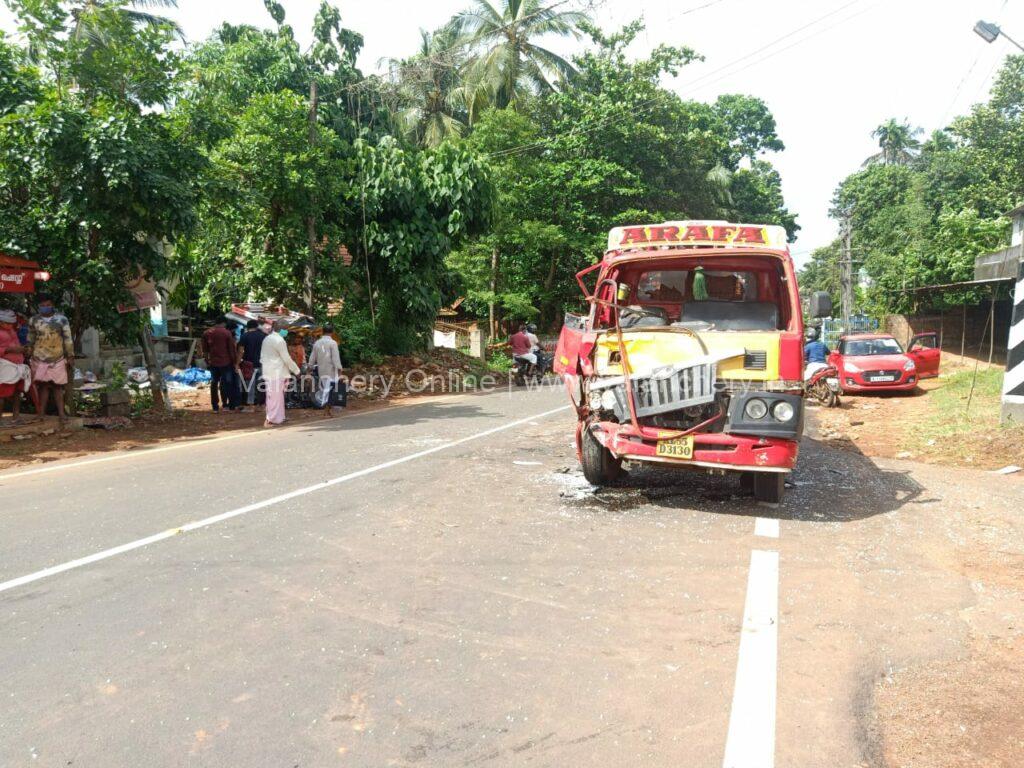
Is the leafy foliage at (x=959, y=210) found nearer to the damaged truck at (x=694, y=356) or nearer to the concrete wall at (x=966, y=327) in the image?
the concrete wall at (x=966, y=327)

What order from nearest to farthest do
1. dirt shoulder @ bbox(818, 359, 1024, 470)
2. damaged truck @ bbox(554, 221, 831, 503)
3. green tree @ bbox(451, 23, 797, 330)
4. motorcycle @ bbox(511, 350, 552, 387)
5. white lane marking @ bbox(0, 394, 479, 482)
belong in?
damaged truck @ bbox(554, 221, 831, 503)
white lane marking @ bbox(0, 394, 479, 482)
dirt shoulder @ bbox(818, 359, 1024, 470)
motorcycle @ bbox(511, 350, 552, 387)
green tree @ bbox(451, 23, 797, 330)

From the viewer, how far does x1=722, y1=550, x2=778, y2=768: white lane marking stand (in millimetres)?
2856

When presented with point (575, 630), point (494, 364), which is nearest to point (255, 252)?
point (494, 364)

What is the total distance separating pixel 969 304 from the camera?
88.4 feet

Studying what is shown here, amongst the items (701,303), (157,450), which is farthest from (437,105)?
(701,303)

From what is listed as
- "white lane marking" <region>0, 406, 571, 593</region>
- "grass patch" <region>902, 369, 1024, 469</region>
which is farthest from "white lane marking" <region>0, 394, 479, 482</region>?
"grass patch" <region>902, 369, 1024, 469</region>

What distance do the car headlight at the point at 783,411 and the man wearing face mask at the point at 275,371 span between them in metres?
8.81

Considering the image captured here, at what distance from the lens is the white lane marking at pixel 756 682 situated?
2.86 metres

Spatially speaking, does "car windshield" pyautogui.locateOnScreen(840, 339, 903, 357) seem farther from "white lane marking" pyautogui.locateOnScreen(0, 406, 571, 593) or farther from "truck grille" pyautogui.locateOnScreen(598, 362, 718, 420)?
"truck grille" pyautogui.locateOnScreen(598, 362, 718, 420)

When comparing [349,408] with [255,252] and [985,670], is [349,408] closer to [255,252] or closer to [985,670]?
[255,252]

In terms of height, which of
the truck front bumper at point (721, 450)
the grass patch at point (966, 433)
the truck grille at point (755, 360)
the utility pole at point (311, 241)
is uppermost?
the utility pole at point (311, 241)

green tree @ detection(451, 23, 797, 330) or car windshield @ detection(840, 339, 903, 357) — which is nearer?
car windshield @ detection(840, 339, 903, 357)

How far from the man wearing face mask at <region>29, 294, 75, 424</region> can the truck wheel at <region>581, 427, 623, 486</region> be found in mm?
8728

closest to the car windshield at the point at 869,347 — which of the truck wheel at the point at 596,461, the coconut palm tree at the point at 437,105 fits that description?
the truck wheel at the point at 596,461
